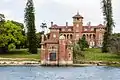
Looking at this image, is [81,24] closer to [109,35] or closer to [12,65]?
[109,35]

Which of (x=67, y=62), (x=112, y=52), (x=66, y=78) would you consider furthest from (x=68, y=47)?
(x=66, y=78)

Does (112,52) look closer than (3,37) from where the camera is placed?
Yes

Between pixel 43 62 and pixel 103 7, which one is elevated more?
pixel 103 7

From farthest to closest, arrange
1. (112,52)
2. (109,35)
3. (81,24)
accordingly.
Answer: (81,24), (109,35), (112,52)

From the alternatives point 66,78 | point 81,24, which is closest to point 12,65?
point 66,78

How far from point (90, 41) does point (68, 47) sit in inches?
2214

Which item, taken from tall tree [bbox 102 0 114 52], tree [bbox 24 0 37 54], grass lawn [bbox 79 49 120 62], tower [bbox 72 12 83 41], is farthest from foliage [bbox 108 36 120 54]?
tower [bbox 72 12 83 41]

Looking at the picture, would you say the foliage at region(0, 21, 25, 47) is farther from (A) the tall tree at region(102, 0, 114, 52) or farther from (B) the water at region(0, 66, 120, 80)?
(B) the water at region(0, 66, 120, 80)

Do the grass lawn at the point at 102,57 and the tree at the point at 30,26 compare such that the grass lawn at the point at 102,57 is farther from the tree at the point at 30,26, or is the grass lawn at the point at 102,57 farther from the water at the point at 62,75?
the water at the point at 62,75

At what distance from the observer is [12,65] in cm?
10519

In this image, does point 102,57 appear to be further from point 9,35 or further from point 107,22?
point 9,35

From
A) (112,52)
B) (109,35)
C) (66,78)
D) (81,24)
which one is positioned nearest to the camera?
(66,78)

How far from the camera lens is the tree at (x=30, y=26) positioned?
419ft

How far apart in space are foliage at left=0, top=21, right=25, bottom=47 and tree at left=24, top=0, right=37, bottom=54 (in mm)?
3181
